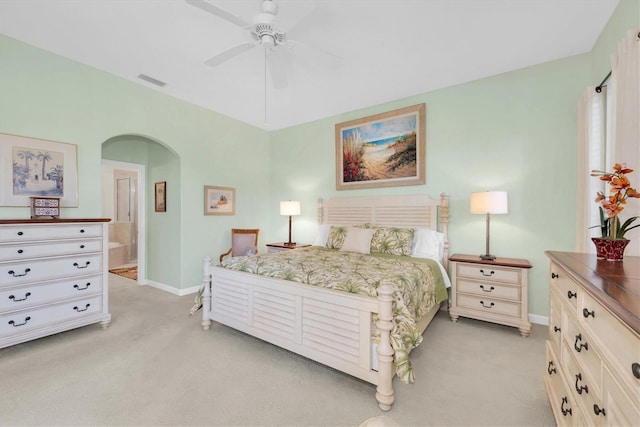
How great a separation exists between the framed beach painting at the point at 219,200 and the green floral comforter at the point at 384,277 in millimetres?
1922

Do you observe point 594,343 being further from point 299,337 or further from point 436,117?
point 436,117

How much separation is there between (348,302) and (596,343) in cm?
134

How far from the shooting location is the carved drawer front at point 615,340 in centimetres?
74

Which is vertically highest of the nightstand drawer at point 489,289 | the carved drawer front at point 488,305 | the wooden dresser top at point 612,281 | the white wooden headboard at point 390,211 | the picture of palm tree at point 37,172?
the picture of palm tree at point 37,172

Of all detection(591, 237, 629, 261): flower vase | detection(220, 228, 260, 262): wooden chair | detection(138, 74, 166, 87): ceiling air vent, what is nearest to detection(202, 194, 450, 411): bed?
detection(591, 237, 629, 261): flower vase

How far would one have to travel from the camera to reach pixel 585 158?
104 inches

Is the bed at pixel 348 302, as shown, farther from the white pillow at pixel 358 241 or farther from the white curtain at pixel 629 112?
the white curtain at pixel 629 112

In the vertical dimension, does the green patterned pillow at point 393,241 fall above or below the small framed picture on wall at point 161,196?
below

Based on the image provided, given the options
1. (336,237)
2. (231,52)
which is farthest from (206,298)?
(231,52)

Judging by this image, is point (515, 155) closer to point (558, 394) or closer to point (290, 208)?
point (558, 394)

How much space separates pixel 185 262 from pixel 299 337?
2.78m

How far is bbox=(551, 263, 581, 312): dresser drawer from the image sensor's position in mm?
1299

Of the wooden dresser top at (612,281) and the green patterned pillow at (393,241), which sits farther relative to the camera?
the green patterned pillow at (393,241)

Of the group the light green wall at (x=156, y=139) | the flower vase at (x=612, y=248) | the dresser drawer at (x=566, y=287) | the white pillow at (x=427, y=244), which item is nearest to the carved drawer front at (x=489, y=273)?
the white pillow at (x=427, y=244)
